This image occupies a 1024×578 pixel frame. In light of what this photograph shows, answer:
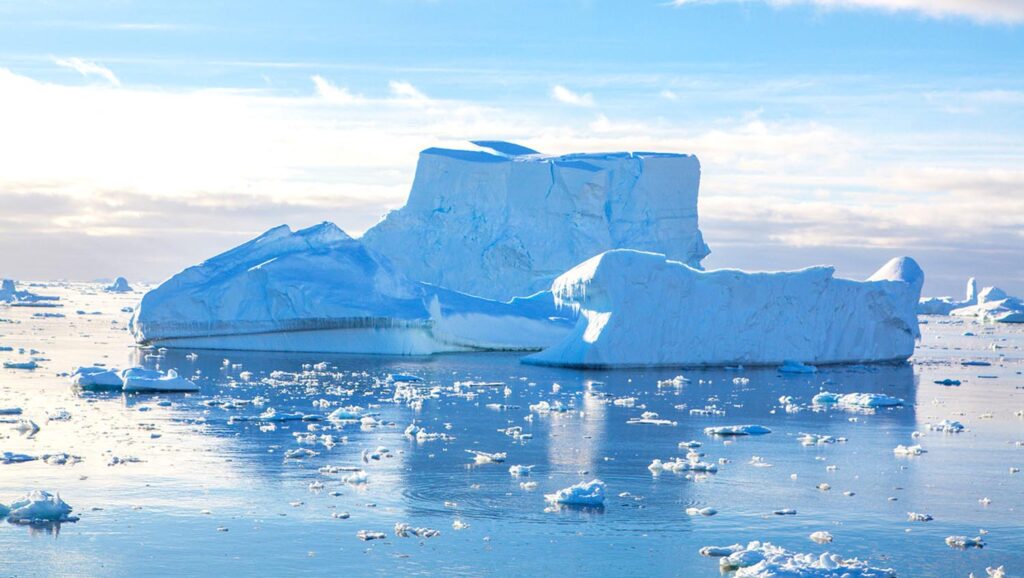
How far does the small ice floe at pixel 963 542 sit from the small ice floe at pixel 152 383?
10.3m

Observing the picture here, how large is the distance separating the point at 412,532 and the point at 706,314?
547 inches

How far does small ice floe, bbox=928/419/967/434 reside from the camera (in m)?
12.7

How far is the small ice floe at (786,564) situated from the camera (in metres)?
6.36

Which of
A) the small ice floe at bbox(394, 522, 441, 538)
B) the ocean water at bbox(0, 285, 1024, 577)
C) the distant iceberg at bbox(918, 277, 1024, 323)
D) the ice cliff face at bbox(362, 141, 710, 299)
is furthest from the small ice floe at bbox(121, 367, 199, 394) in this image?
the distant iceberg at bbox(918, 277, 1024, 323)

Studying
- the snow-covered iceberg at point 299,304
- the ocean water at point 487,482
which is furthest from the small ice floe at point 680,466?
the snow-covered iceberg at point 299,304

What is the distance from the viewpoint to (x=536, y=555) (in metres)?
6.96

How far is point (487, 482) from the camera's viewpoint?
9.09m

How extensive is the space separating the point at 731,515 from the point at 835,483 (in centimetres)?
163

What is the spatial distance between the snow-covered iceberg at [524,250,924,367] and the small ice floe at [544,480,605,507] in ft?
37.0

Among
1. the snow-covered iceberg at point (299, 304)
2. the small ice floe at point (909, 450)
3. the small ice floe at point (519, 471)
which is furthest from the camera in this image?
the snow-covered iceberg at point (299, 304)

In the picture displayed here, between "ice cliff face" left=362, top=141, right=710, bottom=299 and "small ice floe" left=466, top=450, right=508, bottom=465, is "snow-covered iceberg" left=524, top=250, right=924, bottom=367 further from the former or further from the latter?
"ice cliff face" left=362, top=141, right=710, bottom=299

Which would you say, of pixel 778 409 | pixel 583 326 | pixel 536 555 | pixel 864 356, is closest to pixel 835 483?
pixel 536 555

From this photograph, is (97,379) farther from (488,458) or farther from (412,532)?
(412,532)

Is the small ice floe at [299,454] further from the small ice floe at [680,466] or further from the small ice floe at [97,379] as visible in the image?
the small ice floe at [97,379]
